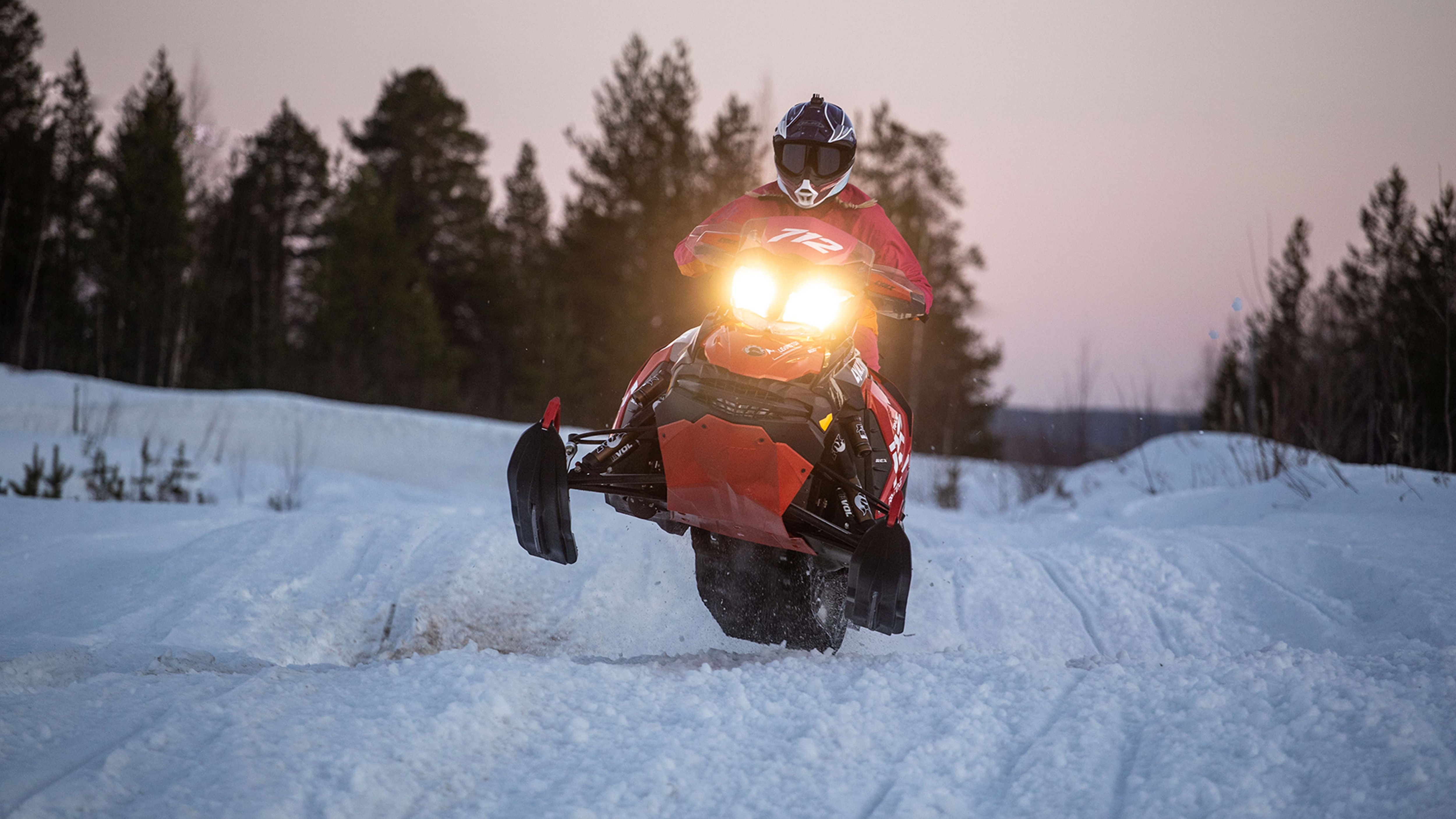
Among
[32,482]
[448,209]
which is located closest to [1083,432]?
[32,482]

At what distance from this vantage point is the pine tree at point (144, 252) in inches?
1003

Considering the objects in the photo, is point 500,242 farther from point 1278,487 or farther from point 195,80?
point 1278,487

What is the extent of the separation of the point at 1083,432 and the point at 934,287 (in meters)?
19.0

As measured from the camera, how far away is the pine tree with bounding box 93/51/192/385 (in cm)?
2547

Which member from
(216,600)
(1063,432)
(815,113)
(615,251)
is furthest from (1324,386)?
(615,251)

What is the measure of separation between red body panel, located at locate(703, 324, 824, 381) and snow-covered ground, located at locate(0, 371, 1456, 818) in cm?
96

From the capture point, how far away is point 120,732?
2121mm

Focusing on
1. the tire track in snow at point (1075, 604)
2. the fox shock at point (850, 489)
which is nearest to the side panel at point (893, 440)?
the fox shock at point (850, 489)

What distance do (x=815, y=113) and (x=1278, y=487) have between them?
4.78m

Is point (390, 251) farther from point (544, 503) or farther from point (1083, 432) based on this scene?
point (544, 503)

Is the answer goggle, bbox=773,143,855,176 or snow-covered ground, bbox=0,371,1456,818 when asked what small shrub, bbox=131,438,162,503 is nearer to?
snow-covered ground, bbox=0,371,1456,818

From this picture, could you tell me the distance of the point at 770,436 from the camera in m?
A: 2.92

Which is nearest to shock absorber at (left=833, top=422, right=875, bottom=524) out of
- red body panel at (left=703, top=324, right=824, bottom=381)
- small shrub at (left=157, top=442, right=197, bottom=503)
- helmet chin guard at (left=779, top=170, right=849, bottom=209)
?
red body panel at (left=703, top=324, right=824, bottom=381)

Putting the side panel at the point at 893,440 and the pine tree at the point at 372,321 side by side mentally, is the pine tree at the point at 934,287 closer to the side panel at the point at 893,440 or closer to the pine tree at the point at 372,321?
the pine tree at the point at 372,321
